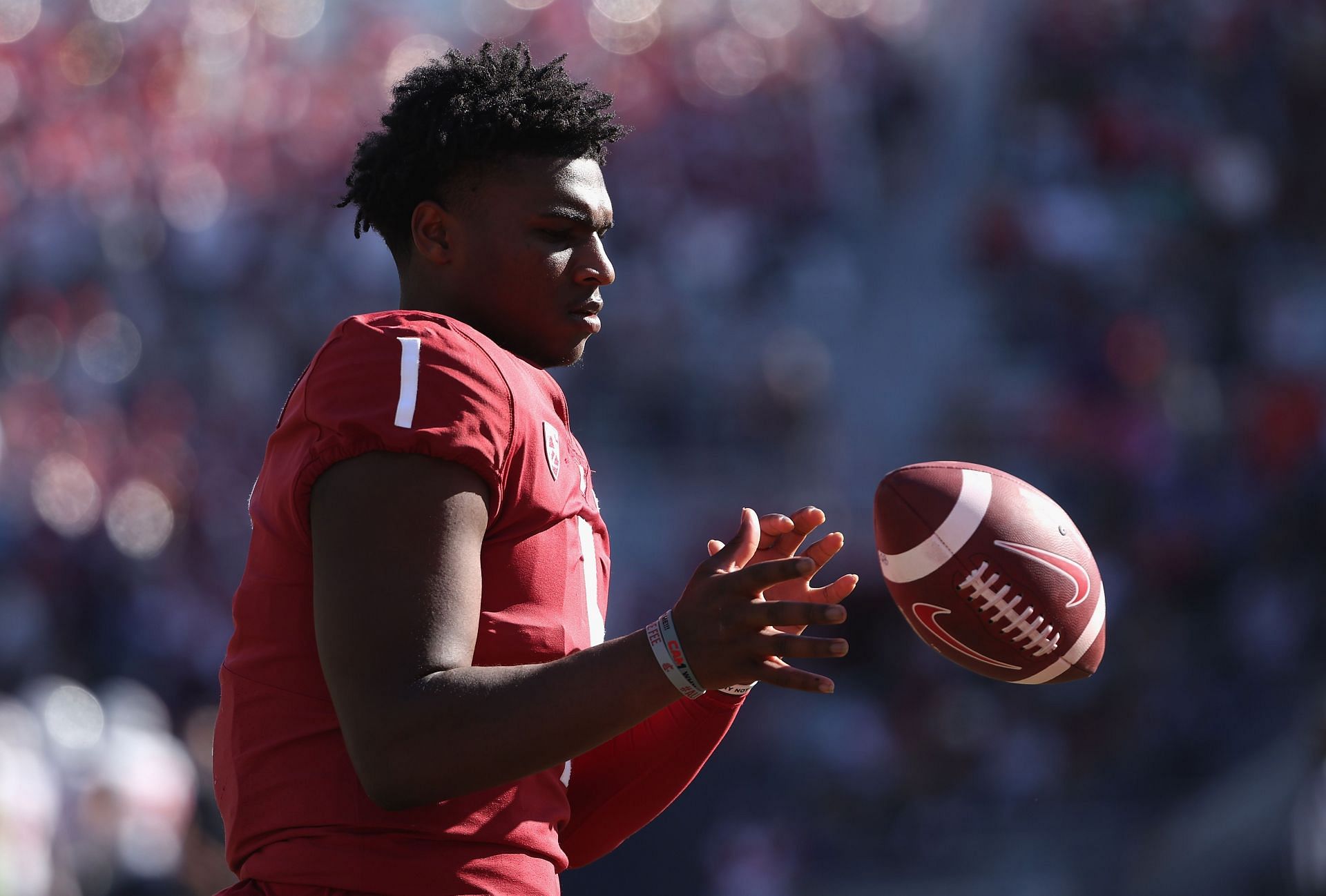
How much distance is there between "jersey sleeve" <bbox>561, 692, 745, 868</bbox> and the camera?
2342mm

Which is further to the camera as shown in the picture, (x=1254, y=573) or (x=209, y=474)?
(x=209, y=474)

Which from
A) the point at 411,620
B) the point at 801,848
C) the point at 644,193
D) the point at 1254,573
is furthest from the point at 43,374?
the point at 411,620

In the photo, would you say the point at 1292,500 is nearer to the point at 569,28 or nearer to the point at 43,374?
the point at 569,28

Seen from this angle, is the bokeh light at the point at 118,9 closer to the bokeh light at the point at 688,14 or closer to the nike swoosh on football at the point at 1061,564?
the bokeh light at the point at 688,14

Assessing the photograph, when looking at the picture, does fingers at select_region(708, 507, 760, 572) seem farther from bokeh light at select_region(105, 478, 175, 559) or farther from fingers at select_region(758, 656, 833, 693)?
bokeh light at select_region(105, 478, 175, 559)

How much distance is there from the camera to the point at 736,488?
357 inches

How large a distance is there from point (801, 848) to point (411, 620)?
650 centimetres

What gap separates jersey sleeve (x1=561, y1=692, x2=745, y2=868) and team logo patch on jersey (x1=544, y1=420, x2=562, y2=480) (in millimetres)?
577

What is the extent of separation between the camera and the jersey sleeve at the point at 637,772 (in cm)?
234

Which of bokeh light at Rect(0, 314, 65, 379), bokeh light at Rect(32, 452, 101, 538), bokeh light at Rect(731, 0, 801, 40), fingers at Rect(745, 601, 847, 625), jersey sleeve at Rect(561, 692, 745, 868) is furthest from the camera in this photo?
bokeh light at Rect(731, 0, 801, 40)

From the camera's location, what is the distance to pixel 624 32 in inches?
453

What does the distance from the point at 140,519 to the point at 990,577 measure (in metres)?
8.25

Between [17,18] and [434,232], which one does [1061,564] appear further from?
[17,18]

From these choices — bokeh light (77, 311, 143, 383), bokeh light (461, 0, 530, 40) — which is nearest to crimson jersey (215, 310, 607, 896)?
bokeh light (77, 311, 143, 383)
